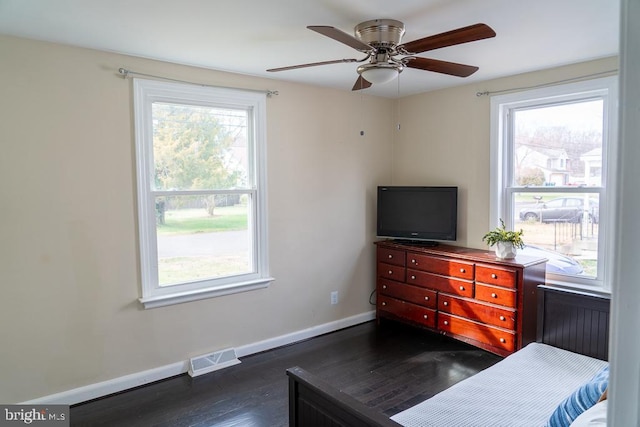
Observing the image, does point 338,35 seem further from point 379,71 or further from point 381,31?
point 381,31

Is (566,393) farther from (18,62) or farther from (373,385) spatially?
(18,62)

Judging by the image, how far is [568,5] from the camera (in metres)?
2.10

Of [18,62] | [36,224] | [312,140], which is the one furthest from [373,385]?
[18,62]

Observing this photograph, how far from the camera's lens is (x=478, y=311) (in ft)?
11.2

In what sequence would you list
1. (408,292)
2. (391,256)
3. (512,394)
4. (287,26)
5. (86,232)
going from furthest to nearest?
(391,256) → (408,292) → (86,232) → (287,26) → (512,394)

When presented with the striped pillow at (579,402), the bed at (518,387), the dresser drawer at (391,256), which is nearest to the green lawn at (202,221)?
the dresser drawer at (391,256)

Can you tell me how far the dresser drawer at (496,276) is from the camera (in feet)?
10.4

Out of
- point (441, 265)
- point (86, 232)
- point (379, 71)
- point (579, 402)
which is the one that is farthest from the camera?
point (441, 265)

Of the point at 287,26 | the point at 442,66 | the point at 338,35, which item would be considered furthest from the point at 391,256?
the point at 338,35

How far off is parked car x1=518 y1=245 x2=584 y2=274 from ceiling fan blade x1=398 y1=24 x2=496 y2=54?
2296 mm

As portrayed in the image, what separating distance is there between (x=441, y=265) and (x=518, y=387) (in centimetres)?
178

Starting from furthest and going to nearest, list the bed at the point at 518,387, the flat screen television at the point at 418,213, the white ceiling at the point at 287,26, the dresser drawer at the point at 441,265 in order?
the flat screen television at the point at 418,213 → the dresser drawer at the point at 441,265 → the white ceiling at the point at 287,26 → the bed at the point at 518,387

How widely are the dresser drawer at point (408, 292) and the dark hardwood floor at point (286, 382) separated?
1.22 feet

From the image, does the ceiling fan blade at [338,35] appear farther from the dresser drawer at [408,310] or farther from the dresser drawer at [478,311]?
the dresser drawer at [408,310]
